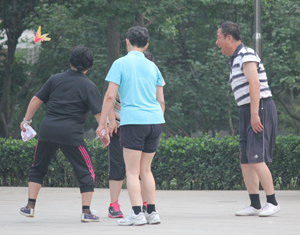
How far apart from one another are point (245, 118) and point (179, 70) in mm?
11843

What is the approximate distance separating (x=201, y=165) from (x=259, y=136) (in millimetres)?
3746

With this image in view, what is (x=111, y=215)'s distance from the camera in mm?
5668

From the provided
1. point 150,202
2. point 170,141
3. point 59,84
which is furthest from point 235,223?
point 170,141

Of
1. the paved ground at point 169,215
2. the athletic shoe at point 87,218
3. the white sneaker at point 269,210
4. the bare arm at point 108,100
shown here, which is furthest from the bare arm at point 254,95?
the athletic shoe at point 87,218

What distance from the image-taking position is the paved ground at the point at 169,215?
4625 mm

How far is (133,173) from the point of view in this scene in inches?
194

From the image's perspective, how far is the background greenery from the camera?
1493 centimetres

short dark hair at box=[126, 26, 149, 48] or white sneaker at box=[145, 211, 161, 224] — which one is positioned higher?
short dark hair at box=[126, 26, 149, 48]

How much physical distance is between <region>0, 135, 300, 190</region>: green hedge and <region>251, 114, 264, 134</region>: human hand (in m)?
3.67

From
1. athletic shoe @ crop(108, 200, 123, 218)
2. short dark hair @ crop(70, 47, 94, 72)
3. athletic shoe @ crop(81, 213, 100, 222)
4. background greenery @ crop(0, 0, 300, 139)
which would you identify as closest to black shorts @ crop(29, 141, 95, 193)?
athletic shoe @ crop(81, 213, 100, 222)

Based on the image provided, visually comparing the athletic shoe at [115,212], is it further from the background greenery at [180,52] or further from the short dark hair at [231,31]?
the background greenery at [180,52]

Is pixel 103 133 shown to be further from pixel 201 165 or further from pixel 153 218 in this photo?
pixel 201 165

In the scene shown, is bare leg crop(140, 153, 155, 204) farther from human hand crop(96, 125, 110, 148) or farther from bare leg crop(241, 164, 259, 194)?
bare leg crop(241, 164, 259, 194)

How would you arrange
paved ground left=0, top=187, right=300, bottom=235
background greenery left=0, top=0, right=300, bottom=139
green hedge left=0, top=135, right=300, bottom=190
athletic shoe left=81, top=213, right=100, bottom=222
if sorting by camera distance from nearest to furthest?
paved ground left=0, top=187, right=300, bottom=235 < athletic shoe left=81, top=213, right=100, bottom=222 < green hedge left=0, top=135, right=300, bottom=190 < background greenery left=0, top=0, right=300, bottom=139
